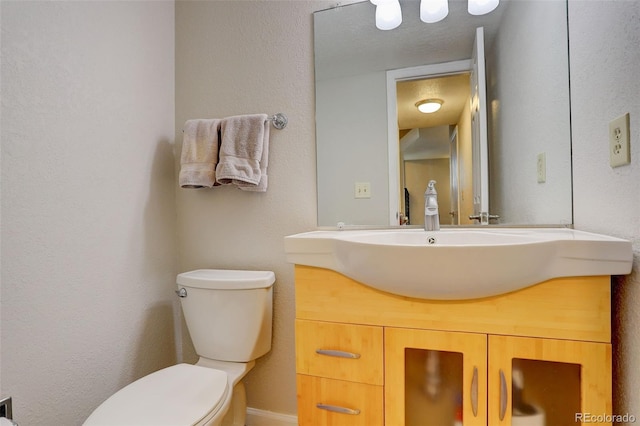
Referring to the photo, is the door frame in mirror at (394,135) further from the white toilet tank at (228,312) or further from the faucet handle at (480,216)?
the white toilet tank at (228,312)

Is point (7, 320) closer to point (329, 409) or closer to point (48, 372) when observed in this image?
point (48, 372)

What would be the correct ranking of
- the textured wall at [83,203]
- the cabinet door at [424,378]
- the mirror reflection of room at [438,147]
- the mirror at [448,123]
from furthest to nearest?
the mirror reflection of room at [438,147] < the mirror at [448,123] < the textured wall at [83,203] < the cabinet door at [424,378]

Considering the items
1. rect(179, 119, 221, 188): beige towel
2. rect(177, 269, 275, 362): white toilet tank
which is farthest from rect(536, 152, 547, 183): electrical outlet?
rect(179, 119, 221, 188): beige towel

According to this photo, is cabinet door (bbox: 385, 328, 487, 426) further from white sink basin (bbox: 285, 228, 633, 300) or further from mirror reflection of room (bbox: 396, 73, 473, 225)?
mirror reflection of room (bbox: 396, 73, 473, 225)

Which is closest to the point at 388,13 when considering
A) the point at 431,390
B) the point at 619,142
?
the point at 619,142

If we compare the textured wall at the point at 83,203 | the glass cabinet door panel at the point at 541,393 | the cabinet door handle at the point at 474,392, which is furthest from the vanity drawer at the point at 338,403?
the textured wall at the point at 83,203

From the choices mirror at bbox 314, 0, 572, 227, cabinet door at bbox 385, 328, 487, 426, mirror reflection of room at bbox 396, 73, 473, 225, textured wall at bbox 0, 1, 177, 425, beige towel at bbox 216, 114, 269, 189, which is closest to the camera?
cabinet door at bbox 385, 328, 487, 426

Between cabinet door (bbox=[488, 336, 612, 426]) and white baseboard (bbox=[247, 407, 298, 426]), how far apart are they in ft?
3.14

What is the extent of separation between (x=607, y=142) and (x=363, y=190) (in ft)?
2.49

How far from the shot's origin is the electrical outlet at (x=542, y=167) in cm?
107

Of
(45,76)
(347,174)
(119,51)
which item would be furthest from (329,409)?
(119,51)

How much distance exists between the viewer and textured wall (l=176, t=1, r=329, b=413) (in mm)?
1370

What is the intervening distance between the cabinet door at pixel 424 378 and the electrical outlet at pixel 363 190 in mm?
619

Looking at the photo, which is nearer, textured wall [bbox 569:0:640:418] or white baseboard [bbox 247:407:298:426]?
textured wall [bbox 569:0:640:418]
